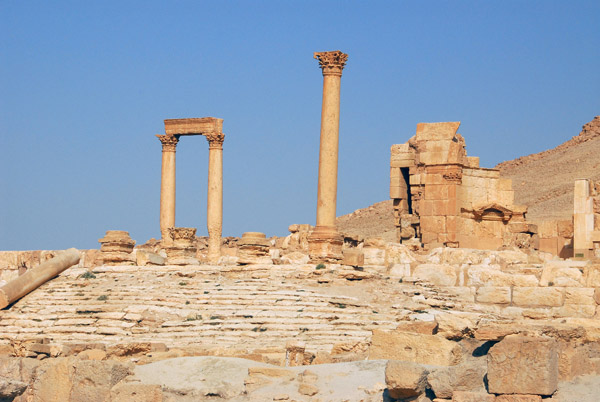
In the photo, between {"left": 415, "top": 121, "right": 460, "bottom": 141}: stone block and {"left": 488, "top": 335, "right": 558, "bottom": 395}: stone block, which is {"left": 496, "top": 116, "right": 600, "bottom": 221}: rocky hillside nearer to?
{"left": 415, "top": 121, "right": 460, "bottom": 141}: stone block

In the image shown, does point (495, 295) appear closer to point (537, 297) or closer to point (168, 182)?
point (537, 297)

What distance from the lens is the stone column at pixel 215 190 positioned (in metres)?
31.2

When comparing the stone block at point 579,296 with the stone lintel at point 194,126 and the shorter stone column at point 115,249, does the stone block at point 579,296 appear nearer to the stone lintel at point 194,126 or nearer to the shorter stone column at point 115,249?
the shorter stone column at point 115,249

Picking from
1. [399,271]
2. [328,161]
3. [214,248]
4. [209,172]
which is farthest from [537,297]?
[209,172]

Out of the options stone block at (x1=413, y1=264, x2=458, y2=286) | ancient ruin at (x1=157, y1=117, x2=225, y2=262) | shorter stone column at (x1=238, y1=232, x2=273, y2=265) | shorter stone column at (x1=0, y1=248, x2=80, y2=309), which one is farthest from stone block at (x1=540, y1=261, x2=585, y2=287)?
ancient ruin at (x1=157, y1=117, x2=225, y2=262)

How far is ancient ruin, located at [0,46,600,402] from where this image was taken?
10.8 m

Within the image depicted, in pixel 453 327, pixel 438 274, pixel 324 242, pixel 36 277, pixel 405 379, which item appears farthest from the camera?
pixel 324 242

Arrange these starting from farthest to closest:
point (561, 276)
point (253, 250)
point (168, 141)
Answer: point (168, 141) < point (253, 250) < point (561, 276)

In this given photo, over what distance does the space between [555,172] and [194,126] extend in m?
39.0

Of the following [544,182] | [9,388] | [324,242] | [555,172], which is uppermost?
[555,172]

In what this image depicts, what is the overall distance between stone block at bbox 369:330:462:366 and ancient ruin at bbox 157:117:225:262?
18169mm

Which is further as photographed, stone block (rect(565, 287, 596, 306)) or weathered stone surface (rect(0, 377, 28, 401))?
stone block (rect(565, 287, 596, 306))

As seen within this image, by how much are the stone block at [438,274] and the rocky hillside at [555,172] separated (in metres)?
29.3

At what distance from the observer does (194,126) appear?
31.7 metres
